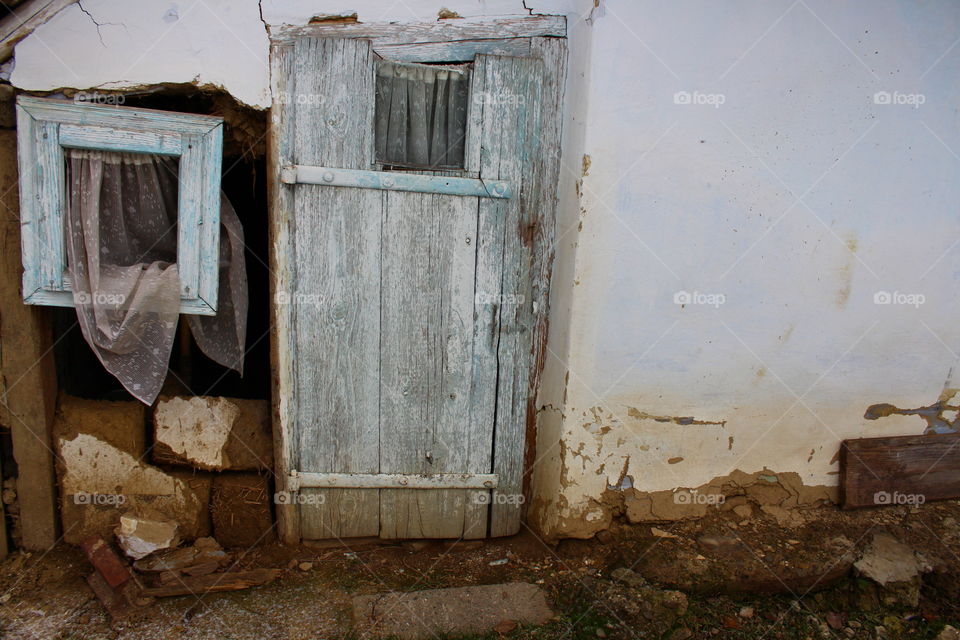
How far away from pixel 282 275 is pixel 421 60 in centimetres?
120

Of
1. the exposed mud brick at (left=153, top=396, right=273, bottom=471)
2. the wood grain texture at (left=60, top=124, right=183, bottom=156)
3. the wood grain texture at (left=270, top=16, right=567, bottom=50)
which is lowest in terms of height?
the exposed mud brick at (left=153, top=396, right=273, bottom=471)

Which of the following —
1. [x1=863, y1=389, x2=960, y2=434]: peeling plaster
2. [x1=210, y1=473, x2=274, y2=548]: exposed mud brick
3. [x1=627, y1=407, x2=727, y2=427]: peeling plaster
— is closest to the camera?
[x1=627, y1=407, x2=727, y2=427]: peeling plaster

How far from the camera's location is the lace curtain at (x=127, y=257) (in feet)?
8.67

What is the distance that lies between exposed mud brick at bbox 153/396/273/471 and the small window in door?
58.7 inches

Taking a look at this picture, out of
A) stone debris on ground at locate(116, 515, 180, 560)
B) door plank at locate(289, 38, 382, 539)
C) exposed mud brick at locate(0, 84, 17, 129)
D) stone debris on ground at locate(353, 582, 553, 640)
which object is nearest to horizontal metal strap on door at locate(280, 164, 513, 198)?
door plank at locate(289, 38, 382, 539)

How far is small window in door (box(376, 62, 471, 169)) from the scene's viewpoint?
2.82 meters

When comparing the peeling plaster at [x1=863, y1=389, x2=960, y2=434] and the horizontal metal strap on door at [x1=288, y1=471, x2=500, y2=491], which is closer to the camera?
the horizontal metal strap on door at [x1=288, y1=471, x2=500, y2=491]

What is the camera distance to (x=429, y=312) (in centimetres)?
296

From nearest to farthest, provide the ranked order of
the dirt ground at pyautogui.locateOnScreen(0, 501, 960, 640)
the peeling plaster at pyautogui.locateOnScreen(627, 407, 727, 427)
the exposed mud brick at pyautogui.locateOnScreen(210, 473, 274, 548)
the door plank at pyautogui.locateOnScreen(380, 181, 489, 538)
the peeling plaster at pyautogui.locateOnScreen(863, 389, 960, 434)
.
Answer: the dirt ground at pyautogui.locateOnScreen(0, 501, 960, 640), the door plank at pyautogui.locateOnScreen(380, 181, 489, 538), the peeling plaster at pyautogui.locateOnScreen(627, 407, 727, 427), the exposed mud brick at pyautogui.locateOnScreen(210, 473, 274, 548), the peeling plaster at pyautogui.locateOnScreen(863, 389, 960, 434)

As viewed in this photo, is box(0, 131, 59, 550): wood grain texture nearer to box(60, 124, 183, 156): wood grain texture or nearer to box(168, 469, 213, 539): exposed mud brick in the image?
box(60, 124, 183, 156): wood grain texture

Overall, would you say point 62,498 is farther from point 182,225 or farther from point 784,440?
point 784,440

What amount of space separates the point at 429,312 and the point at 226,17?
1590 millimetres

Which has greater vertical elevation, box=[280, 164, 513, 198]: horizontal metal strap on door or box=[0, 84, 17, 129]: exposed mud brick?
Answer: box=[0, 84, 17, 129]: exposed mud brick

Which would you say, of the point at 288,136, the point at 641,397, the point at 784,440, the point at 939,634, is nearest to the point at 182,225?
the point at 288,136
